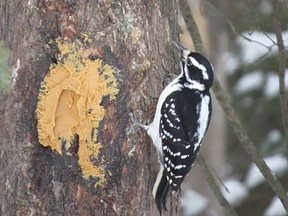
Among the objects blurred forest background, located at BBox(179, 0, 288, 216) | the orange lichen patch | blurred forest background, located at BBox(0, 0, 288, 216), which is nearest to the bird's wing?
the orange lichen patch

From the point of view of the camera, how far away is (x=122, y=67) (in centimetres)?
485

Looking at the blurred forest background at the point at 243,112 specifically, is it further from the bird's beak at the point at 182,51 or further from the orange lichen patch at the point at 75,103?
the orange lichen patch at the point at 75,103

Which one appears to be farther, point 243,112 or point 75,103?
point 243,112

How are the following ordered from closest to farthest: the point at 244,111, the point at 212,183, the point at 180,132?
the point at 180,132 < the point at 212,183 < the point at 244,111

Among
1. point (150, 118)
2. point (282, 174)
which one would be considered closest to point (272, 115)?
point (282, 174)

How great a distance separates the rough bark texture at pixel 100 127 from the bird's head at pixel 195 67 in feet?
0.89

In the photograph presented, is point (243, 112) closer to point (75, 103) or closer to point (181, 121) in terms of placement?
point (181, 121)

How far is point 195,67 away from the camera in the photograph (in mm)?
5133

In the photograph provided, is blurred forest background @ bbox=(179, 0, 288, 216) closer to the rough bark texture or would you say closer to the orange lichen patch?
the rough bark texture

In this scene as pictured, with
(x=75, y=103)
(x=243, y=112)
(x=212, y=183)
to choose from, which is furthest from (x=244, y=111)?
(x=75, y=103)

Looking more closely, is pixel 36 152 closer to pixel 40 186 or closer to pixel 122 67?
pixel 40 186

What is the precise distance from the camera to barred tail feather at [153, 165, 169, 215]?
191 inches

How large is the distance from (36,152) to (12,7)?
0.87 metres

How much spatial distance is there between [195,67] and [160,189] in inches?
32.1
